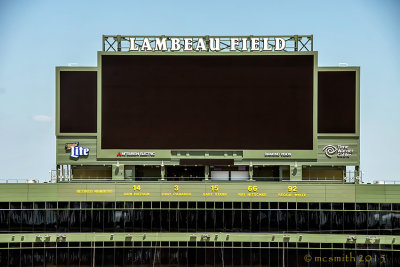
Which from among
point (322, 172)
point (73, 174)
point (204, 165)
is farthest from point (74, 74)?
point (322, 172)

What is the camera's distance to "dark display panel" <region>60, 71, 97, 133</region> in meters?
97.6

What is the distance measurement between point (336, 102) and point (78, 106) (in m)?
38.7

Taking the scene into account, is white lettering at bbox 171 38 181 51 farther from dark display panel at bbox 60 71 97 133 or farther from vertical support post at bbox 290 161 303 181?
vertical support post at bbox 290 161 303 181

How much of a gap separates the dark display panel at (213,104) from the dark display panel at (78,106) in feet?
5.94

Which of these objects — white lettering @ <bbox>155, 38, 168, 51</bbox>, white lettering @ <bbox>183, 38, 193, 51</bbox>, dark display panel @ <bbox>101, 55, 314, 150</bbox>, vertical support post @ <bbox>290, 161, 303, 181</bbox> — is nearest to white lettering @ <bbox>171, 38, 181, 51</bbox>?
white lettering @ <bbox>183, 38, 193, 51</bbox>

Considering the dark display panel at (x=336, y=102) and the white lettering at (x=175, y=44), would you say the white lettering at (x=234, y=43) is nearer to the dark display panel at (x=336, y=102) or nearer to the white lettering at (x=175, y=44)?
the white lettering at (x=175, y=44)

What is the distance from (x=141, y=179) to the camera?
98.8 meters

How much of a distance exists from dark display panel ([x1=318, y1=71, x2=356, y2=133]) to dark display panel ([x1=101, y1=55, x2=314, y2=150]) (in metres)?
1.92

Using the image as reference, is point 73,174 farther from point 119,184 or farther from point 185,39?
point 185,39

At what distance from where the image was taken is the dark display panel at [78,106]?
97.6 metres

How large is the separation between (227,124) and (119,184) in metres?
18.2

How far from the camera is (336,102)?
318 feet

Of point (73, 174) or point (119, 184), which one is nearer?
point (119, 184)

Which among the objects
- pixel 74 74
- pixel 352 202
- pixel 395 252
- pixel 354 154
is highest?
pixel 74 74
